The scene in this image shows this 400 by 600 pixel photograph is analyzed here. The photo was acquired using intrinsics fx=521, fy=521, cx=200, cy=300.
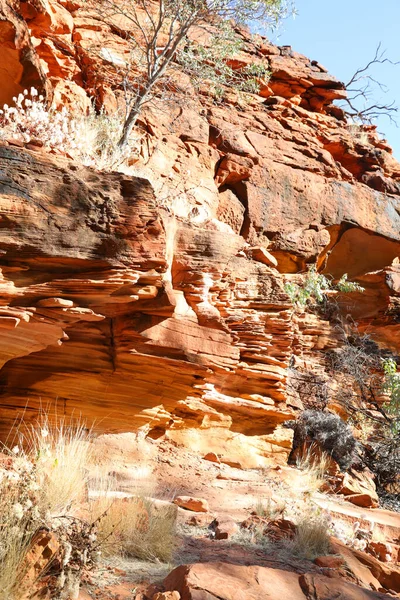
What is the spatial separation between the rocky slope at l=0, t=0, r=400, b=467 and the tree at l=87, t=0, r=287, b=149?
1.50ft

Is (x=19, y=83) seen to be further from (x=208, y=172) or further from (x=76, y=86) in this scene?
(x=208, y=172)

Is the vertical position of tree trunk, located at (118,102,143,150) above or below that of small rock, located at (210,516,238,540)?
above

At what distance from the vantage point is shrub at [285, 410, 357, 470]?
9.56 metres

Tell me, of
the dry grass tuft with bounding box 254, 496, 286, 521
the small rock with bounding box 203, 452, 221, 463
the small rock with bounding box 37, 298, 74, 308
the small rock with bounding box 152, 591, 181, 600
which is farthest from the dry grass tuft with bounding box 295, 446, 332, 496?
the small rock with bounding box 152, 591, 181, 600

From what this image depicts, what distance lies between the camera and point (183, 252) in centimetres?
718

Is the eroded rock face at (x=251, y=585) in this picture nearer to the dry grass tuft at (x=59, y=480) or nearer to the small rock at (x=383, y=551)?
the dry grass tuft at (x=59, y=480)

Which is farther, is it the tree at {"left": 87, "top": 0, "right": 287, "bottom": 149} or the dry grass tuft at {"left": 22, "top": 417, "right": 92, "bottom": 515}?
the tree at {"left": 87, "top": 0, "right": 287, "bottom": 149}

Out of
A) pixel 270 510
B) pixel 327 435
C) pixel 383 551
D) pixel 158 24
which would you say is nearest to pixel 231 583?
pixel 270 510

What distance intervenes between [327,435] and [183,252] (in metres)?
4.71

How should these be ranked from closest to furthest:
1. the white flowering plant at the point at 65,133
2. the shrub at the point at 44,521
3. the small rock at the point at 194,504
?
the shrub at the point at 44,521, the small rock at the point at 194,504, the white flowering plant at the point at 65,133

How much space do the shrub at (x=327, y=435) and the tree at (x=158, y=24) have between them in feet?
19.6

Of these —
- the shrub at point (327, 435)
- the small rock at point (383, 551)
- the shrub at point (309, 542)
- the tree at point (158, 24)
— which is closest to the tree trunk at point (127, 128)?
the tree at point (158, 24)

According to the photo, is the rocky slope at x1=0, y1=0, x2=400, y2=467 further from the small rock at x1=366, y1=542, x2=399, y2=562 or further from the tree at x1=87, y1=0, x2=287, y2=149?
the small rock at x1=366, y1=542, x2=399, y2=562

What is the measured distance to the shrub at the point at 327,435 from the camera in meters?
9.56
